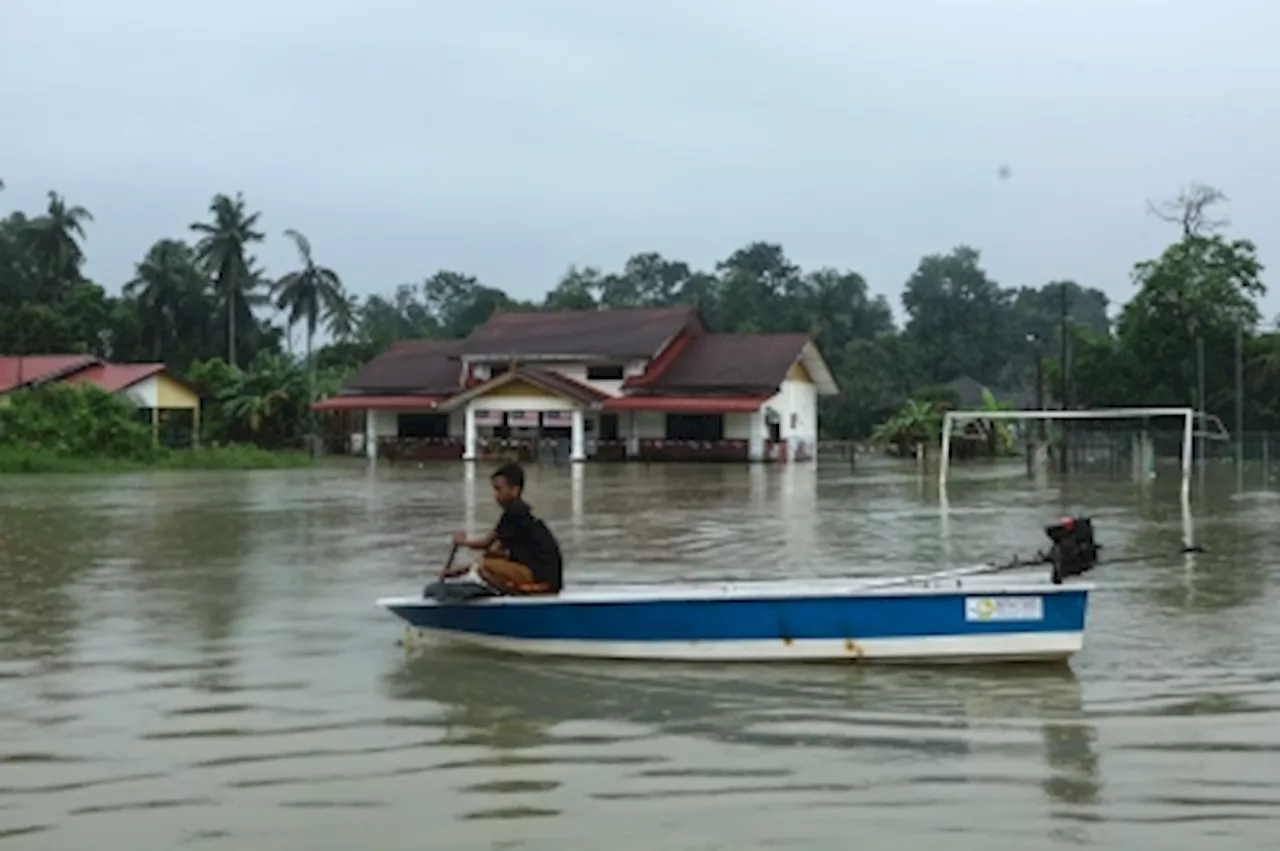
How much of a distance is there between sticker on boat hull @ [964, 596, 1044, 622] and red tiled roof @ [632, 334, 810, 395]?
1507 inches

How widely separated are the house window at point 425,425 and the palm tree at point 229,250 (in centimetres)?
1563

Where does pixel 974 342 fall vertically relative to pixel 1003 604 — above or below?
above

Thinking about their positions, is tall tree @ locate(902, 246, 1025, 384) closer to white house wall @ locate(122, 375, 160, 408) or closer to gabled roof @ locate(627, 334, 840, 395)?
gabled roof @ locate(627, 334, 840, 395)

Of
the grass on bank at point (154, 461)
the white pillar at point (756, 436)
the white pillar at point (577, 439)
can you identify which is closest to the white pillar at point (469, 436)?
the white pillar at point (577, 439)

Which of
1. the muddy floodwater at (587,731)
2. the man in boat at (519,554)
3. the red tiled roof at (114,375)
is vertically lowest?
the muddy floodwater at (587,731)

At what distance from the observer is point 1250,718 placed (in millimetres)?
7594

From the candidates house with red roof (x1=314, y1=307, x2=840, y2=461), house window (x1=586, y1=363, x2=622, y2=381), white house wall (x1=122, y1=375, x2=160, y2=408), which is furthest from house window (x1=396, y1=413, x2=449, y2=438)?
white house wall (x1=122, y1=375, x2=160, y2=408)

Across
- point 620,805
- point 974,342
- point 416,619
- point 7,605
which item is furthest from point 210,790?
point 974,342

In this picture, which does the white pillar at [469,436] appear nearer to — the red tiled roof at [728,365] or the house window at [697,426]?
the red tiled roof at [728,365]

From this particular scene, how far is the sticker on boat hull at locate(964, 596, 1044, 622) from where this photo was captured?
28.0 feet

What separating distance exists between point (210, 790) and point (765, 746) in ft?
7.83

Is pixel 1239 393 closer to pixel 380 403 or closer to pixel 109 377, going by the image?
pixel 380 403

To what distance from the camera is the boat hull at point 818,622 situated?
8.55 m

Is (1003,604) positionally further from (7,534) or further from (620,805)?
(7,534)
